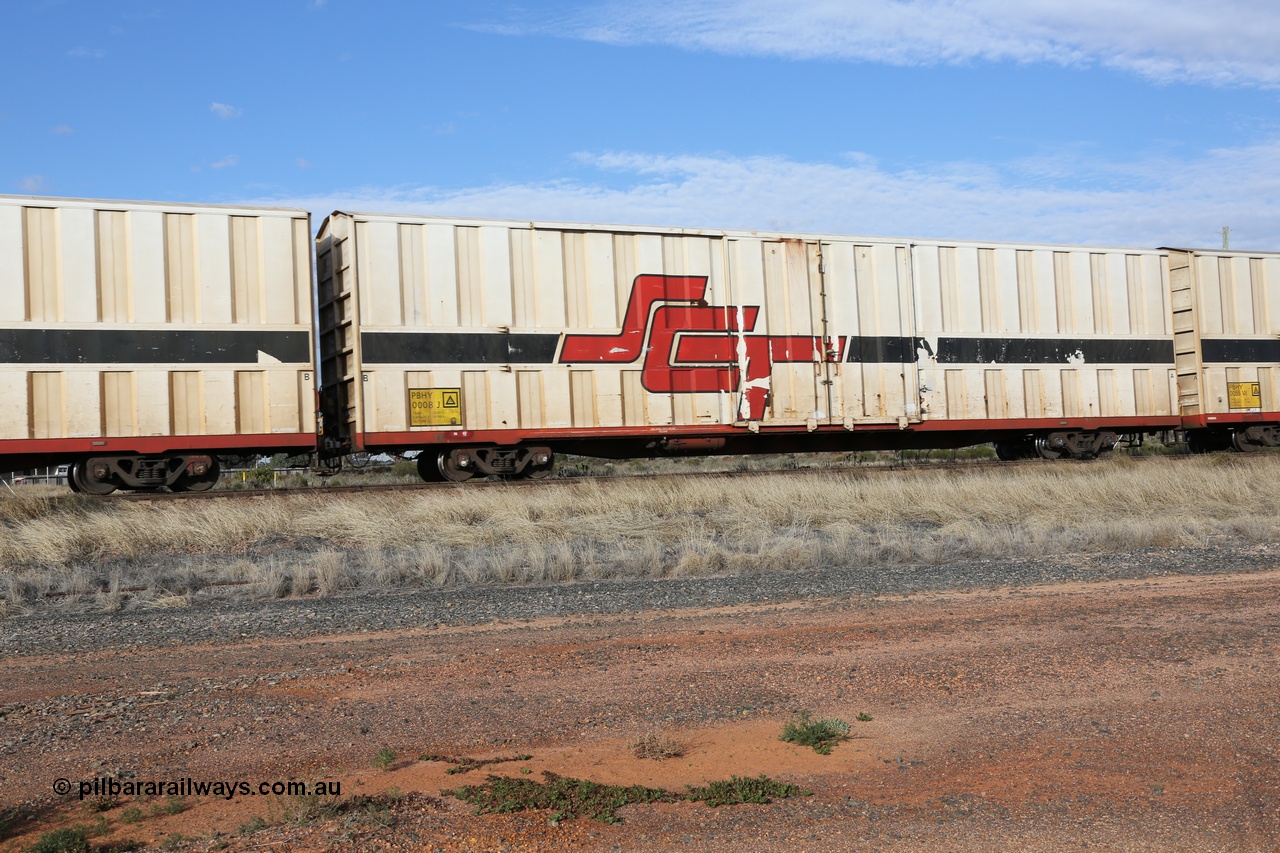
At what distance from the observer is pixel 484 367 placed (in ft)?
44.2

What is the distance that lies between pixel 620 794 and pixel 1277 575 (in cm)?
626

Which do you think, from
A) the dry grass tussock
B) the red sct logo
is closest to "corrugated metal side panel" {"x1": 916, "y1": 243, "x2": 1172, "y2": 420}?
the dry grass tussock

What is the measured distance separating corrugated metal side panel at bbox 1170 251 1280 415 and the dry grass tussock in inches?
118

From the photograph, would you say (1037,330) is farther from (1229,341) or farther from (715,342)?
(715,342)

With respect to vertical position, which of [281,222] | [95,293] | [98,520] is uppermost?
[281,222]

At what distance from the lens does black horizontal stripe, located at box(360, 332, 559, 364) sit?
13.0 metres

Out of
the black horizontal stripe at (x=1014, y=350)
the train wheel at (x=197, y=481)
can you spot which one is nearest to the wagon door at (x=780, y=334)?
the black horizontal stripe at (x=1014, y=350)

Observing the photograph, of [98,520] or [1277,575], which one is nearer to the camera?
[1277,575]

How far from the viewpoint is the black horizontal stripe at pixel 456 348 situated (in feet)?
42.8

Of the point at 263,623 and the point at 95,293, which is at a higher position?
the point at 95,293

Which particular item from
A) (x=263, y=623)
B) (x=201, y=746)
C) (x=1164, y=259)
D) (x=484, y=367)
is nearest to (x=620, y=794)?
(x=201, y=746)

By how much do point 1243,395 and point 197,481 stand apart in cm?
Answer: 1748

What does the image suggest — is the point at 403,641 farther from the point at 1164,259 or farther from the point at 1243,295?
the point at 1243,295

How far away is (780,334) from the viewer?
15.0 metres
